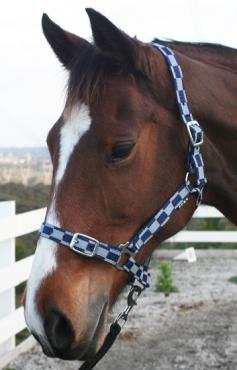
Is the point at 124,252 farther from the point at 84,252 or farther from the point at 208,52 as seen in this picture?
the point at 208,52

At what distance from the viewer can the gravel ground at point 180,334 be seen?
4.79 meters

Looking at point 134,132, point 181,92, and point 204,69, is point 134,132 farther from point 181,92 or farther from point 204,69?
point 204,69

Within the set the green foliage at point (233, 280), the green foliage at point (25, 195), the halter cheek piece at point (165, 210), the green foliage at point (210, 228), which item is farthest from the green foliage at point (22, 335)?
the green foliage at point (210, 228)

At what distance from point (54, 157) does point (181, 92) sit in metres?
0.58

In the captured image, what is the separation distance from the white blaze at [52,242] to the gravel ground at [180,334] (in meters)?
2.86

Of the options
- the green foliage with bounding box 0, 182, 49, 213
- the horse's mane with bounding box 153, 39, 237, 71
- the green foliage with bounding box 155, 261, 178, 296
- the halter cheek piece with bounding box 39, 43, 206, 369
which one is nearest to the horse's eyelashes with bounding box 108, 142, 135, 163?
the halter cheek piece with bounding box 39, 43, 206, 369

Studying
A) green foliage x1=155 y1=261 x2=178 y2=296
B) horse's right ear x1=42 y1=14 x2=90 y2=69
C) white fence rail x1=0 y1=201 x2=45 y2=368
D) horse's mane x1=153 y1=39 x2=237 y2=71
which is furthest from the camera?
green foliage x1=155 y1=261 x2=178 y2=296

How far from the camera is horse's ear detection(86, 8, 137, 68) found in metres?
2.12

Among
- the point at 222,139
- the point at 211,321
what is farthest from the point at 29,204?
the point at 222,139

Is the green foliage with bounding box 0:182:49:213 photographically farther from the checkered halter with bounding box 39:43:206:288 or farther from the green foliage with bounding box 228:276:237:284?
the checkered halter with bounding box 39:43:206:288

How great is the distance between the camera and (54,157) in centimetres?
226

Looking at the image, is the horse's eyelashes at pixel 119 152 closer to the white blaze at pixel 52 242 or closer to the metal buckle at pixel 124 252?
the white blaze at pixel 52 242

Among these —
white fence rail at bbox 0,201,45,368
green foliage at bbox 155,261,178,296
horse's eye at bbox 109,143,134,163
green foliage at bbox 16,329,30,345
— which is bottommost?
green foliage at bbox 155,261,178,296

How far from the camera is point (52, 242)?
2113mm
